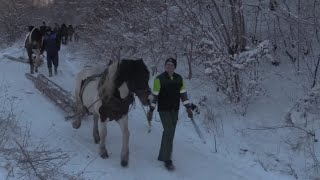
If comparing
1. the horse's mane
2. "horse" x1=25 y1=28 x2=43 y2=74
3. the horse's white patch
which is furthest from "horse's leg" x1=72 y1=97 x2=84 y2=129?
"horse" x1=25 y1=28 x2=43 y2=74

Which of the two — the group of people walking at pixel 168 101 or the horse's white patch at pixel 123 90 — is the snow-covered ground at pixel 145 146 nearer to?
the group of people walking at pixel 168 101

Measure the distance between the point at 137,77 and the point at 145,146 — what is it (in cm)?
210

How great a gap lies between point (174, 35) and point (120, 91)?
290 inches

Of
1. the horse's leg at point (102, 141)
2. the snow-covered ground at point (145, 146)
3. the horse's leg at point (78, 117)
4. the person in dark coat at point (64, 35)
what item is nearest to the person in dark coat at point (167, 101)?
the snow-covered ground at point (145, 146)

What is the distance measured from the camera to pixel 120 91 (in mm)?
7906

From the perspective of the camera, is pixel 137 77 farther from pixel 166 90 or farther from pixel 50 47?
pixel 50 47

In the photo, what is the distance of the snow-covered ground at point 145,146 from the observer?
7883 millimetres

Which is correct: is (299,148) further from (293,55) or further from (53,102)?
(53,102)

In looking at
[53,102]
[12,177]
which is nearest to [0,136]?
[12,177]

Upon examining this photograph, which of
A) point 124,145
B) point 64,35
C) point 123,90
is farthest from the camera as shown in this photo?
point 64,35

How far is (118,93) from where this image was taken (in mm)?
7926

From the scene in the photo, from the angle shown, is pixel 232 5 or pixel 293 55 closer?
pixel 232 5

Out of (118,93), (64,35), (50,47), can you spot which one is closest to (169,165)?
(118,93)

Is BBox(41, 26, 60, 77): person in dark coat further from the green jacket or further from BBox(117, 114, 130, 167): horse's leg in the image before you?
the green jacket
